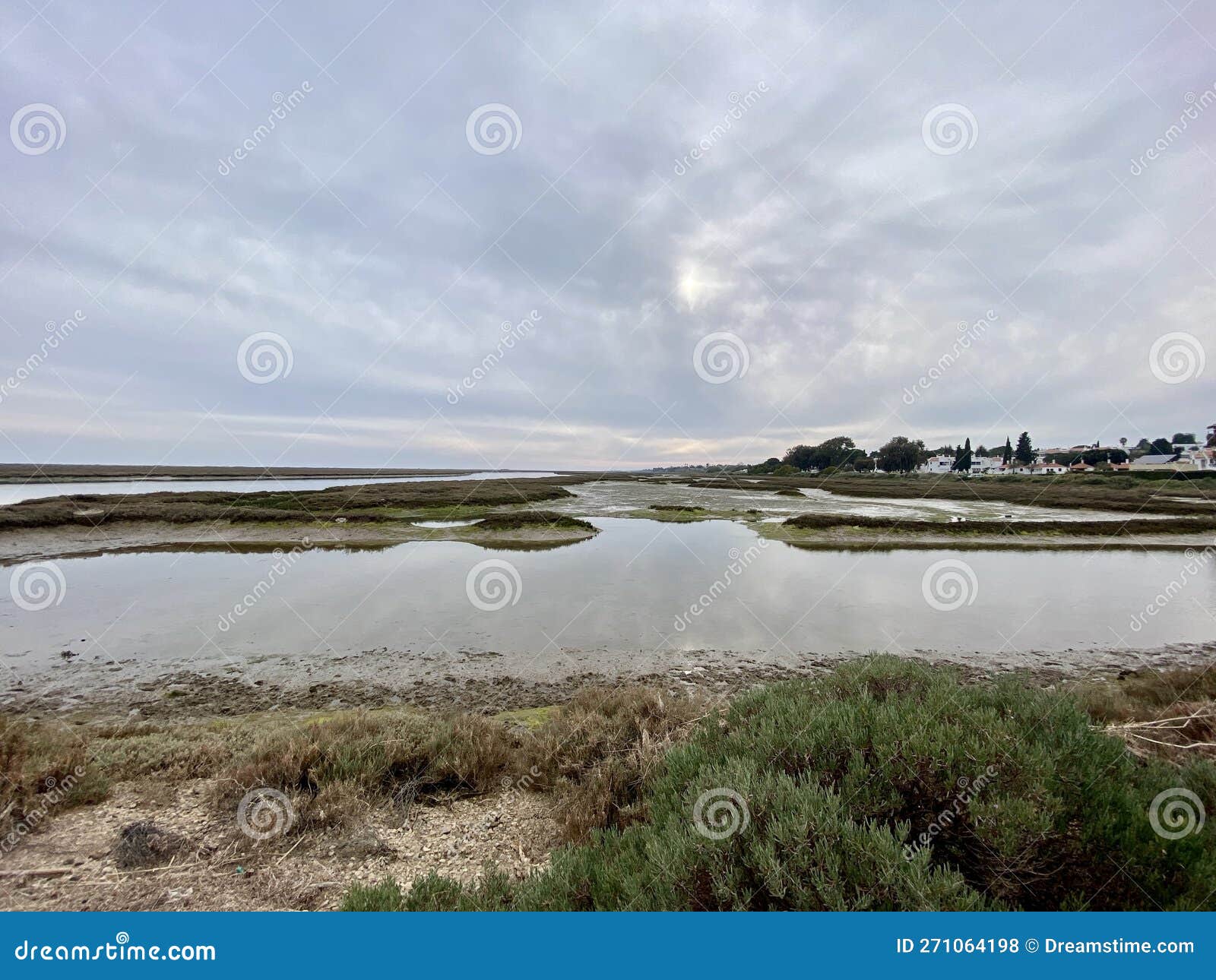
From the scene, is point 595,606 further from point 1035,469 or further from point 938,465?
point 938,465

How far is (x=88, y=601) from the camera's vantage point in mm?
16234

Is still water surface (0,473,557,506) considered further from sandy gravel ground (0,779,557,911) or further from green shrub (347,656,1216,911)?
green shrub (347,656,1216,911)

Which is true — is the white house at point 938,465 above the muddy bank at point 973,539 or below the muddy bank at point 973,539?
above

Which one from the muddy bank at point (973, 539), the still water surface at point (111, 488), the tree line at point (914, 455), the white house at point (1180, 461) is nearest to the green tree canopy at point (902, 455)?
the tree line at point (914, 455)

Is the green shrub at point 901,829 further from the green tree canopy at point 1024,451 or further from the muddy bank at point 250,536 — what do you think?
the green tree canopy at point 1024,451

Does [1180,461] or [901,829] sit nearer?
[901,829]

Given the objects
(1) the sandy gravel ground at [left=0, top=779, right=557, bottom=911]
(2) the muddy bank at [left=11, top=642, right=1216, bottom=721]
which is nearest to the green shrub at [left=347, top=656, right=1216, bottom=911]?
(1) the sandy gravel ground at [left=0, top=779, right=557, bottom=911]

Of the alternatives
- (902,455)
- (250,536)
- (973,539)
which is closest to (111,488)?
(250,536)

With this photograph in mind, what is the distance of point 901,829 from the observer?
10.6ft

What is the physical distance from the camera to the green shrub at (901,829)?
3.03 meters

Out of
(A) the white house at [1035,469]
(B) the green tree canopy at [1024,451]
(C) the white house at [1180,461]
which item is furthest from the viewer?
(B) the green tree canopy at [1024,451]

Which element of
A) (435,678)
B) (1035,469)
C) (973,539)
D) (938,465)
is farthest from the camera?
(938,465)

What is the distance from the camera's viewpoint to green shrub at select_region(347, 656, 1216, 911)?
3.03 m

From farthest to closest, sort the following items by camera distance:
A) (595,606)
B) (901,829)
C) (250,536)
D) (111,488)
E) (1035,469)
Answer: (1035,469) → (111,488) → (250,536) → (595,606) → (901,829)
